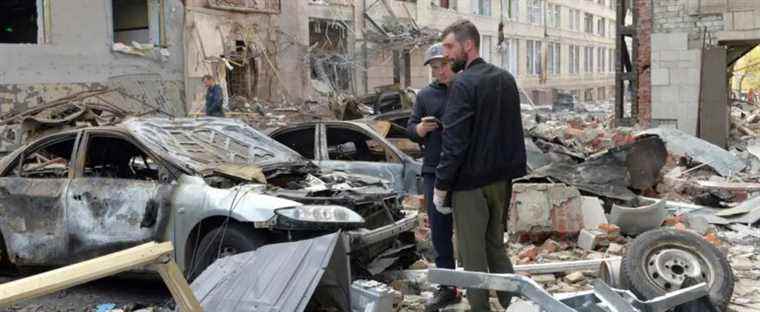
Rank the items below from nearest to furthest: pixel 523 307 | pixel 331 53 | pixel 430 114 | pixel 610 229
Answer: pixel 523 307 < pixel 430 114 < pixel 610 229 < pixel 331 53

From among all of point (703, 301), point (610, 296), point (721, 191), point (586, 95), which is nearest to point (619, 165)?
point (721, 191)

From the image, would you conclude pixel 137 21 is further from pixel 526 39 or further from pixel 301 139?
pixel 526 39

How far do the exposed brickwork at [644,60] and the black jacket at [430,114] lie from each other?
35.8ft

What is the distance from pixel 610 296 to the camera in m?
3.90

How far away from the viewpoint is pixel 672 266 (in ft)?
16.6

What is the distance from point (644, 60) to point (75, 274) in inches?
562

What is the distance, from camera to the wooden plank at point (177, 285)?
3.13m

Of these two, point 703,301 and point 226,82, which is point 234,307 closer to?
point 703,301

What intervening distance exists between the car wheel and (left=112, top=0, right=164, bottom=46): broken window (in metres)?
15.9

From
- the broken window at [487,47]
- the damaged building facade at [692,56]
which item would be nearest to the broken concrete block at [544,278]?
the damaged building facade at [692,56]

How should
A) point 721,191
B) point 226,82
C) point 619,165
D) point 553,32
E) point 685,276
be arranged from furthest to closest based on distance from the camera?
point 553,32
point 226,82
point 721,191
point 619,165
point 685,276

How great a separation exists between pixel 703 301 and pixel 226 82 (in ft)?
63.7

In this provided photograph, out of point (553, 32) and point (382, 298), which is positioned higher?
point (553, 32)

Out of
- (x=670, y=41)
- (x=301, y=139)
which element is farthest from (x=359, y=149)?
(x=670, y=41)
